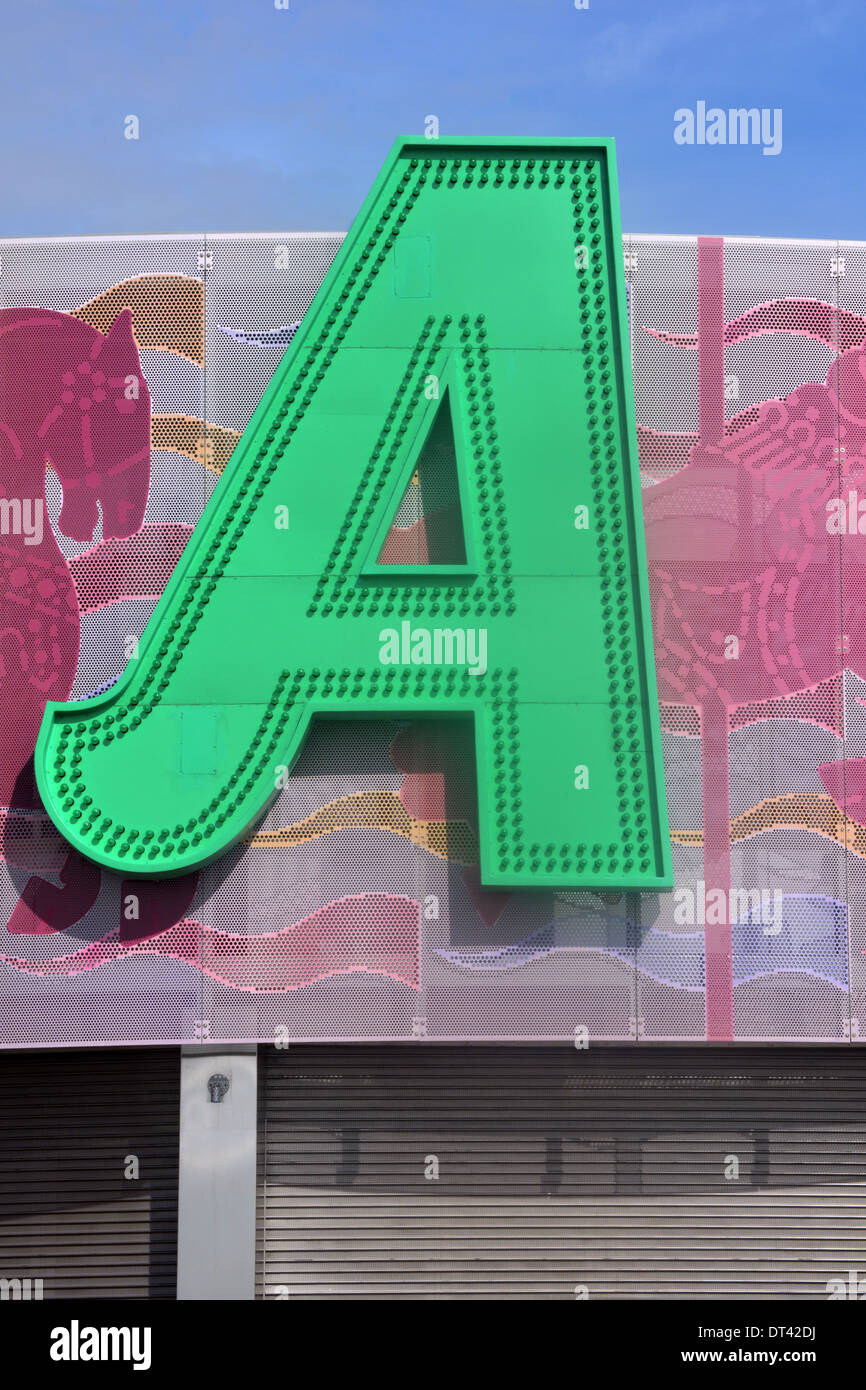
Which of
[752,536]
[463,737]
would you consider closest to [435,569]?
[463,737]

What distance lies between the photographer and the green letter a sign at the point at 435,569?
23.1 feet

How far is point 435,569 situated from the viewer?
7133 millimetres

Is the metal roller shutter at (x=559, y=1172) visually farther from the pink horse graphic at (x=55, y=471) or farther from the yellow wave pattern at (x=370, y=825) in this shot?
the pink horse graphic at (x=55, y=471)

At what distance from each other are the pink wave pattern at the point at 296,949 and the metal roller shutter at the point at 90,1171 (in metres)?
0.98

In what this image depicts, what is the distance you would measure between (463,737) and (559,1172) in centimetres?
313

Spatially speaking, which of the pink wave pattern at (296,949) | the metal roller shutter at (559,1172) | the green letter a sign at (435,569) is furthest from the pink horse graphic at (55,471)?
the metal roller shutter at (559,1172)

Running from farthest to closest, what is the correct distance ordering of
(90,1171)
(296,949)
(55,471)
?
1. (90,1171)
2. (55,471)
3. (296,949)

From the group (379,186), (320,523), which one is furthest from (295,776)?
(379,186)

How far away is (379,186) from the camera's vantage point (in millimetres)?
7344

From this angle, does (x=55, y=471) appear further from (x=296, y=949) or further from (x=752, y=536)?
(x=752, y=536)

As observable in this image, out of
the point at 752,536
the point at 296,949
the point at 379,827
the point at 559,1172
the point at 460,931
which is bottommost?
the point at 559,1172

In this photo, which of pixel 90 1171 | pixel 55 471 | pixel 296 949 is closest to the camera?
pixel 296 949

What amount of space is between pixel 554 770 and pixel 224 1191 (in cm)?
355
